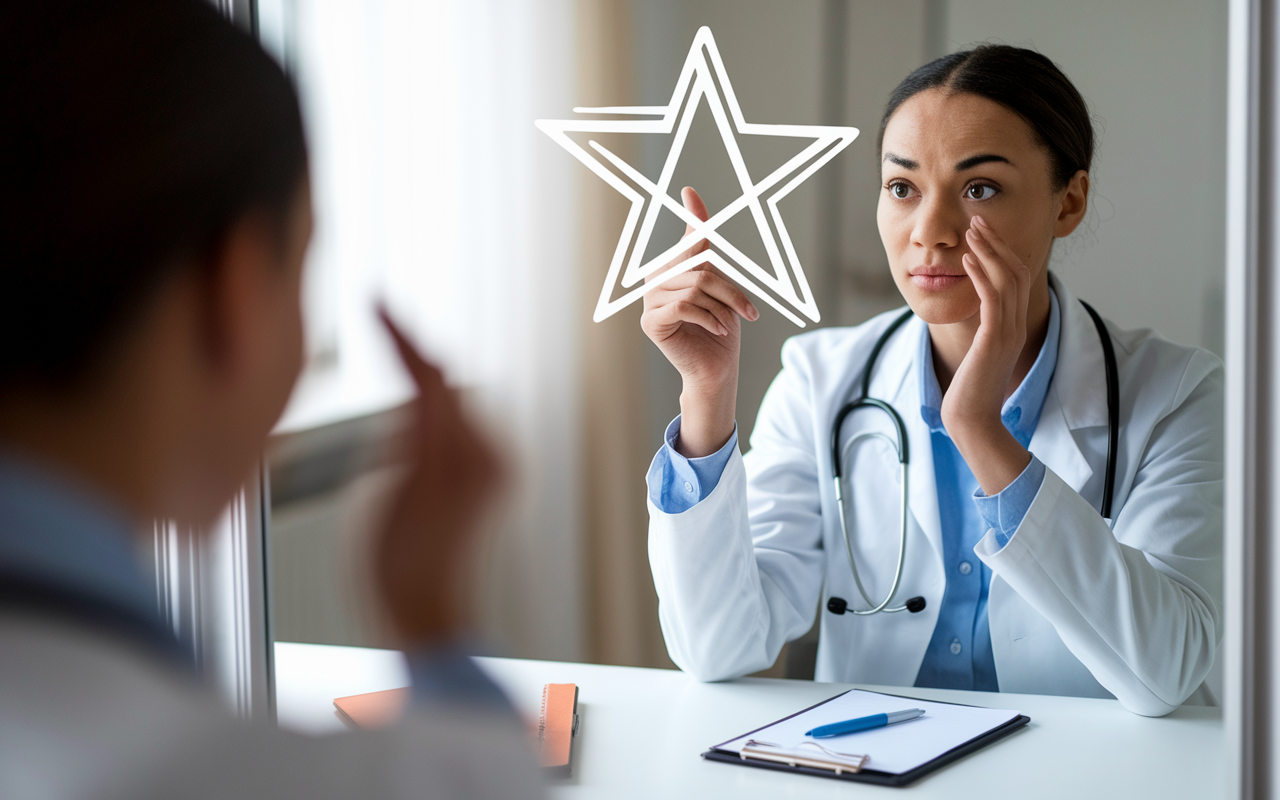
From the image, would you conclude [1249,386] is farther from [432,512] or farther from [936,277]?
[936,277]

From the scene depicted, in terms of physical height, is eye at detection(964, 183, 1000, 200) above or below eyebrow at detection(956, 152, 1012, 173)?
below

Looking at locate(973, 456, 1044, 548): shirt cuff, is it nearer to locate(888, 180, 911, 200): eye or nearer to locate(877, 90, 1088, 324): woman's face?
locate(877, 90, 1088, 324): woman's face

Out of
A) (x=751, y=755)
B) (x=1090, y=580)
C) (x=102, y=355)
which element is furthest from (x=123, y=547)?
(x=1090, y=580)

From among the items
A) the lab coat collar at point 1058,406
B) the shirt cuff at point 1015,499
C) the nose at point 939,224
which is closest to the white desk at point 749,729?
the shirt cuff at point 1015,499

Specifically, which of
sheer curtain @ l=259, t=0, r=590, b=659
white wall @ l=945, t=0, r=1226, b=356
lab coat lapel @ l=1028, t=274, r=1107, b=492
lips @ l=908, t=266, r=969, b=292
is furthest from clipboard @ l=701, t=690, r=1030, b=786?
sheer curtain @ l=259, t=0, r=590, b=659

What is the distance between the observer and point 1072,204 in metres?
1.21

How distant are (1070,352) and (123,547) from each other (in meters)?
1.16

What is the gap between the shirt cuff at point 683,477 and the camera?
1147 millimetres

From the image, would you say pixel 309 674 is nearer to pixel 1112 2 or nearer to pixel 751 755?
pixel 751 755

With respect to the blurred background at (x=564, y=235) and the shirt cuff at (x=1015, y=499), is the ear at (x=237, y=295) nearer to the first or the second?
the shirt cuff at (x=1015, y=499)

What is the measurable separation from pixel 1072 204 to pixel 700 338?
51cm

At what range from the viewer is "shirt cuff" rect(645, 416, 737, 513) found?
1147mm

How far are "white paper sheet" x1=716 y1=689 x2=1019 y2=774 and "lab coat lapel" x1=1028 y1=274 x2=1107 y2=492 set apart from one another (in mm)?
369

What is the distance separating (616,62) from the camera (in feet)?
5.99
